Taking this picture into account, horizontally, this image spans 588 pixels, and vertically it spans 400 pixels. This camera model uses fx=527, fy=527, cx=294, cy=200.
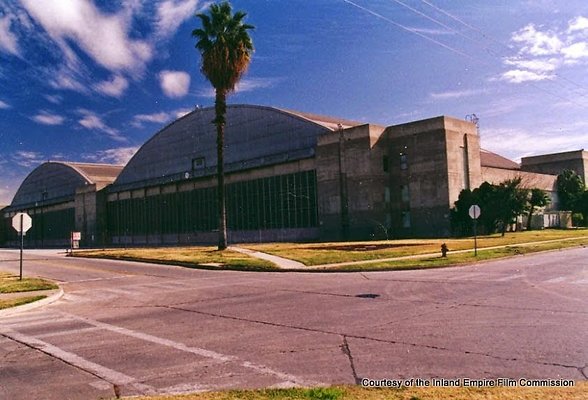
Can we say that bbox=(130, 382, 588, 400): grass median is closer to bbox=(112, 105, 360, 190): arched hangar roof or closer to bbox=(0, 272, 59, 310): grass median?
bbox=(0, 272, 59, 310): grass median

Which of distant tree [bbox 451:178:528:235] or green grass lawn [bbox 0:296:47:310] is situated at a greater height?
distant tree [bbox 451:178:528:235]

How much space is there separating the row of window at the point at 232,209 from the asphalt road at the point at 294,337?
46465 millimetres

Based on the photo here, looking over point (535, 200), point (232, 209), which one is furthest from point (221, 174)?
point (535, 200)

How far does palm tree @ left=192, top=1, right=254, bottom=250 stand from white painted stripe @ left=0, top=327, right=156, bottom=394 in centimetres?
2839

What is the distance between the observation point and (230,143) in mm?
78188

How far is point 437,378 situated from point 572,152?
9518 centimetres

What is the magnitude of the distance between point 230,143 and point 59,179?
160 ft

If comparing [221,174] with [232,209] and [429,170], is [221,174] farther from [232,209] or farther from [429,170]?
[232,209]

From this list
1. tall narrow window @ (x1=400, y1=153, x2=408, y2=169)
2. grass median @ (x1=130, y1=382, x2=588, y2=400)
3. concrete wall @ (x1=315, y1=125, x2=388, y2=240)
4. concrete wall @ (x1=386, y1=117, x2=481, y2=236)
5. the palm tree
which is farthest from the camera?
tall narrow window @ (x1=400, y1=153, x2=408, y2=169)

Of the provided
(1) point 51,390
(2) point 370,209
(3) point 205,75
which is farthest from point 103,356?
(2) point 370,209

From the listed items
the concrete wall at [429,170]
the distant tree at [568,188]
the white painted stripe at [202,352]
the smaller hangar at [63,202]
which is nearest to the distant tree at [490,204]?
the concrete wall at [429,170]

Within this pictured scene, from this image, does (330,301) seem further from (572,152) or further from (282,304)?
(572,152)

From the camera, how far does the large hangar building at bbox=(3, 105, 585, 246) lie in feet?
189

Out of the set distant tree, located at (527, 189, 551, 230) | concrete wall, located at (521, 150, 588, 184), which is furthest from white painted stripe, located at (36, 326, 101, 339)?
concrete wall, located at (521, 150, 588, 184)
